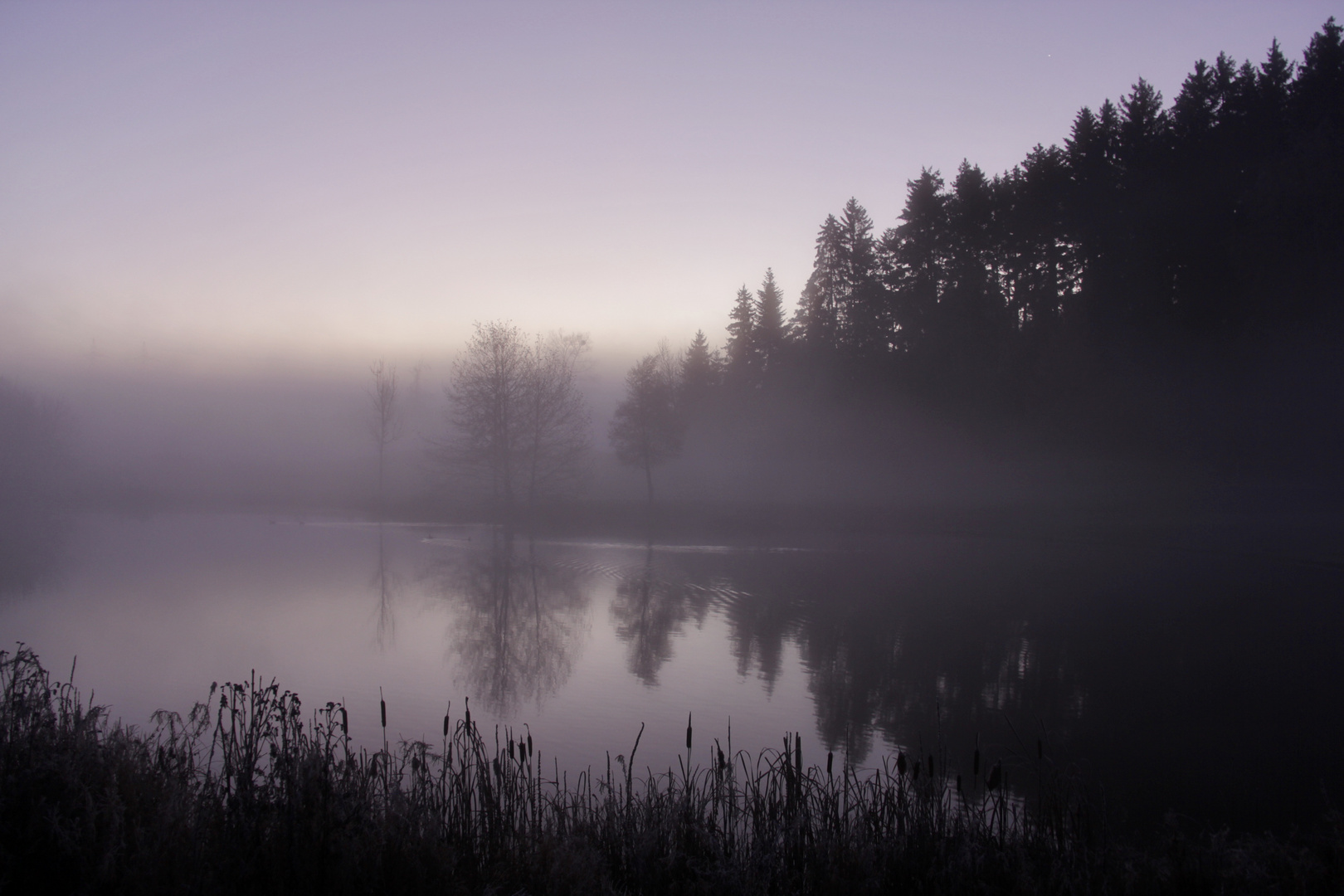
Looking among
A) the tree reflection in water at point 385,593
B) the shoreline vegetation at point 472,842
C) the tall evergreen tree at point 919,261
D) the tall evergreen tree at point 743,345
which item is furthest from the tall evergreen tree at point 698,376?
the shoreline vegetation at point 472,842

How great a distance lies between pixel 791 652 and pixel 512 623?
17.6ft

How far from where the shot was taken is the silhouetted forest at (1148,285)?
98.7 feet

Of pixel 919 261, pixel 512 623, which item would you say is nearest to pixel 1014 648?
pixel 512 623

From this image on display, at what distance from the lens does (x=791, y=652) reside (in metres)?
13.0

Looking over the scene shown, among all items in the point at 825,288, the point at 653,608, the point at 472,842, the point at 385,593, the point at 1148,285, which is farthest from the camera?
the point at 825,288

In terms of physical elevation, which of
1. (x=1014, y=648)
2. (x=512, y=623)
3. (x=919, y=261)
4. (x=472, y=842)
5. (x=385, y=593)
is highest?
(x=919, y=261)

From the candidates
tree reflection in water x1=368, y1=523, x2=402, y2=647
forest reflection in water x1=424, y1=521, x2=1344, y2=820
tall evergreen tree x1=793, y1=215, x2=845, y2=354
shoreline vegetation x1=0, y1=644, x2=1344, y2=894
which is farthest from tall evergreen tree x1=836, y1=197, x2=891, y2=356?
shoreline vegetation x1=0, y1=644, x2=1344, y2=894

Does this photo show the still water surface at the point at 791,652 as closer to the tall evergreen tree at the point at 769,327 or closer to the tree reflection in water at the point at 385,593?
the tree reflection in water at the point at 385,593

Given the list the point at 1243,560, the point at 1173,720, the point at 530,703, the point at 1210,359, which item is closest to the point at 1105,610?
the point at 1173,720

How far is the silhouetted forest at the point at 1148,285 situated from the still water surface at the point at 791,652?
1078 centimetres

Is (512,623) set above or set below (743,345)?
below

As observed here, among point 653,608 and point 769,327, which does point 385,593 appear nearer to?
point 653,608

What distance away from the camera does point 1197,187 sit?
33625mm

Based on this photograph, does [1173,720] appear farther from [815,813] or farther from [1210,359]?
[1210,359]
